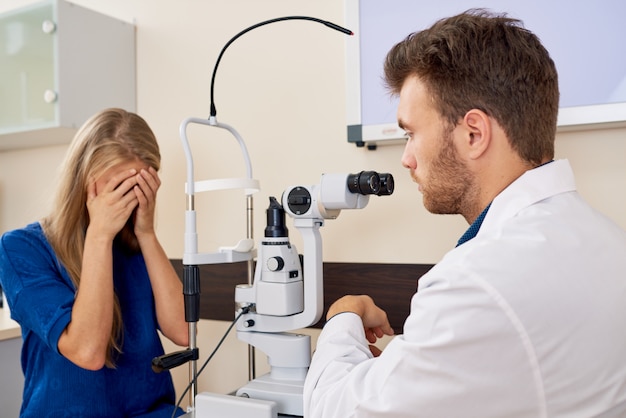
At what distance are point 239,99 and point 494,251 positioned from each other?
1297 mm

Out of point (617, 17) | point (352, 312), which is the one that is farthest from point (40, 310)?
point (617, 17)

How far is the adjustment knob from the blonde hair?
55 cm

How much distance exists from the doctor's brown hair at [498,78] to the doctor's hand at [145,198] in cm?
83

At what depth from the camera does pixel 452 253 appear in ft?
2.58

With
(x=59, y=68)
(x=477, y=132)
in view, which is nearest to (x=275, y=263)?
(x=477, y=132)

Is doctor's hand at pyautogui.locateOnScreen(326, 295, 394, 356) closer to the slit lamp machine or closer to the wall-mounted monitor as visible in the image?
the slit lamp machine

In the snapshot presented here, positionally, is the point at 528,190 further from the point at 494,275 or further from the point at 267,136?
the point at 267,136

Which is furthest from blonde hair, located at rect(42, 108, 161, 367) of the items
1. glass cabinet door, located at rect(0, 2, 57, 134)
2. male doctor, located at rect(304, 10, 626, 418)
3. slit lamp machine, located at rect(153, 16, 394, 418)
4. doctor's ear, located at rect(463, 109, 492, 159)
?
doctor's ear, located at rect(463, 109, 492, 159)

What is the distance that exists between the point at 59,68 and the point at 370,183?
1.27 metres

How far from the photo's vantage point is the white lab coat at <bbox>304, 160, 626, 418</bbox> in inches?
27.5

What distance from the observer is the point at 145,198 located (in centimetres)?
152

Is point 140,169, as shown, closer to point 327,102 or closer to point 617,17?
point 327,102

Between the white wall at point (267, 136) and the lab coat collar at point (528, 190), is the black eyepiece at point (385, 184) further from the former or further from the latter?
the white wall at point (267, 136)

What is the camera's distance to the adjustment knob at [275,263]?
1148 mm
